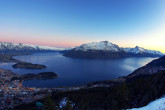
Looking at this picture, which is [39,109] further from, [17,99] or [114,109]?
[114,109]

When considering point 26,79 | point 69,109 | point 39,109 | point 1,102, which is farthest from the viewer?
point 26,79

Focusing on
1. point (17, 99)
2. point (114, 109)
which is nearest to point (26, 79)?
point (17, 99)

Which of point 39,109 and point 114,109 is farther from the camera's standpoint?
point 39,109

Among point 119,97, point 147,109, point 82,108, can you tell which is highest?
point 147,109

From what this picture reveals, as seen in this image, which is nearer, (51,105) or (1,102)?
(51,105)

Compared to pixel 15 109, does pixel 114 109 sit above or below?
above

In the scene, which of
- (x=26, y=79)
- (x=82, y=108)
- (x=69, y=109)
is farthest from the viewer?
(x=26, y=79)

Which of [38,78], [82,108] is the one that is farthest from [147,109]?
[38,78]

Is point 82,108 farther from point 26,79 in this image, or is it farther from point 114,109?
point 26,79

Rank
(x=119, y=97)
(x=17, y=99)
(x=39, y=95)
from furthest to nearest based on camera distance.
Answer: (x=39, y=95) → (x=17, y=99) → (x=119, y=97)
